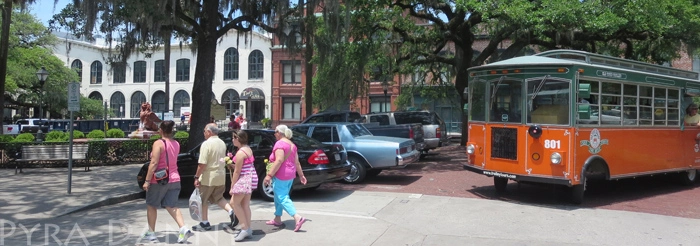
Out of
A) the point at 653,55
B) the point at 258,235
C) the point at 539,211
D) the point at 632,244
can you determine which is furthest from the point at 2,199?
the point at 653,55

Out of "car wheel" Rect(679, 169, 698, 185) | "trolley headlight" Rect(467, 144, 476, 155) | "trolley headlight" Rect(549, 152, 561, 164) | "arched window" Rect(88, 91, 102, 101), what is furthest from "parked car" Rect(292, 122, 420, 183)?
"arched window" Rect(88, 91, 102, 101)

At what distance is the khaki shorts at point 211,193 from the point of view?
7633 mm

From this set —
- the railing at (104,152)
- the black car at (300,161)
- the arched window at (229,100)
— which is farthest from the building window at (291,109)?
the black car at (300,161)

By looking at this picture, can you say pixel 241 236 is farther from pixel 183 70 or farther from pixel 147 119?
pixel 183 70

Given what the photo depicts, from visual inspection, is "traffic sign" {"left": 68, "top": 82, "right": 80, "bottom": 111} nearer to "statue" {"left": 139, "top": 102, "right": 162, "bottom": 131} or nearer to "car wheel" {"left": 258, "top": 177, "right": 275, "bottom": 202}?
"car wheel" {"left": 258, "top": 177, "right": 275, "bottom": 202}

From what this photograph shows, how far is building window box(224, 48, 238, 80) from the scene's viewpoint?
50.0 meters

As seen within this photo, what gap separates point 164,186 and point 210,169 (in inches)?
25.6

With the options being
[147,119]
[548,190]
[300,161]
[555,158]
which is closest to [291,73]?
[147,119]

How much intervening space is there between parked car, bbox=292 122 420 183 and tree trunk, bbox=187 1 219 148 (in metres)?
3.00

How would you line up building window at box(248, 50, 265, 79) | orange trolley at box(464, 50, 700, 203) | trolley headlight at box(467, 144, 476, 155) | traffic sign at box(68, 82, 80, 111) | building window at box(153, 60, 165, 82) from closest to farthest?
orange trolley at box(464, 50, 700, 203), traffic sign at box(68, 82, 80, 111), trolley headlight at box(467, 144, 476, 155), building window at box(248, 50, 265, 79), building window at box(153, 60, 165, 82)

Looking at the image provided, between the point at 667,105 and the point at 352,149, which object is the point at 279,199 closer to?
the point at 352,149

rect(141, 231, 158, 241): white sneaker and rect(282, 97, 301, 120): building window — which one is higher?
rect(282, 97, 301, 120): building window

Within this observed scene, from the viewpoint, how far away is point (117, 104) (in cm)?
5531

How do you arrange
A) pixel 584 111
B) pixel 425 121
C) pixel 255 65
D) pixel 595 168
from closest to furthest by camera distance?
pixel 584 111 < pixel 595 168 < pixel 425 121 < pixel 255 65
